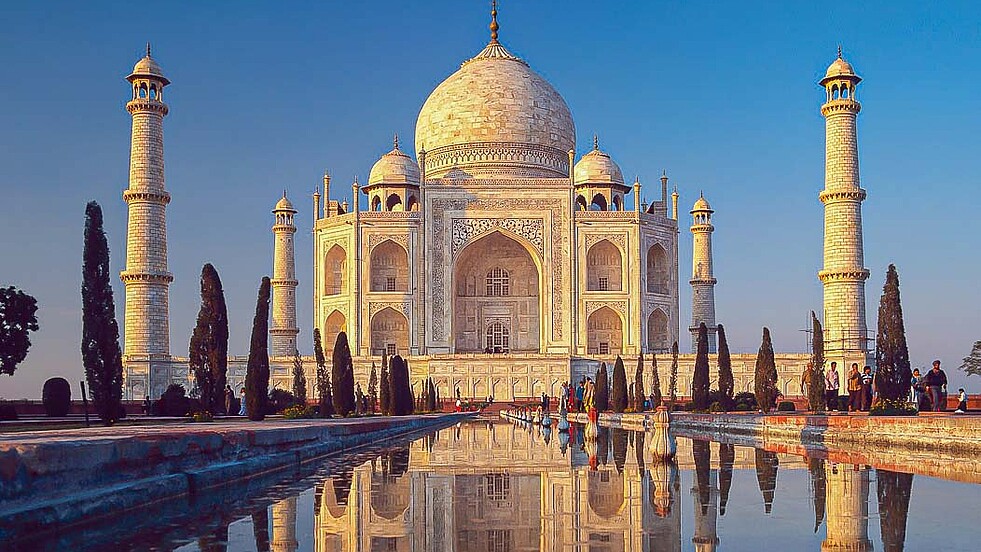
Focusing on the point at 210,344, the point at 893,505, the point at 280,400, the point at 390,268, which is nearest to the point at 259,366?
the point at 210,344

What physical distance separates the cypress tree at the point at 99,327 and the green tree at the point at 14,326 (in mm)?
4685

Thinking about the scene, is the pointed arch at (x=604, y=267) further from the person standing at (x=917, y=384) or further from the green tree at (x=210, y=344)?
the green tree at (x=210, y=344)

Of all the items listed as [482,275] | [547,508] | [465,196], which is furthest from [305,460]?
[482,275]

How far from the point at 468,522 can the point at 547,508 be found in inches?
18.9

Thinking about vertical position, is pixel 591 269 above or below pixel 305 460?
above

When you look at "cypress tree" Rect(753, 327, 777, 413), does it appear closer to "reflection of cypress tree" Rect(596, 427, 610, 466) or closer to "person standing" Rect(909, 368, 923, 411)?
"person standing" Rect(909, 368, 923, 411)

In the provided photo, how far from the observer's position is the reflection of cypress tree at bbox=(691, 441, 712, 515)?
449 cm

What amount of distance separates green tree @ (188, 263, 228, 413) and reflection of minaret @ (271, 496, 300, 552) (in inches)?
440

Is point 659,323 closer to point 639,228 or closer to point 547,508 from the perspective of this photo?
point 639,228

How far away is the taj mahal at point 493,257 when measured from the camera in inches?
1164

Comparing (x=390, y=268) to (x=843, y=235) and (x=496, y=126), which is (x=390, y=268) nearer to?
(x=496, y=126)

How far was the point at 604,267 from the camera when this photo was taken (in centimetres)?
3644

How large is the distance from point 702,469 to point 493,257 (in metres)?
31.5

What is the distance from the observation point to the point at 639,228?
3488cm
